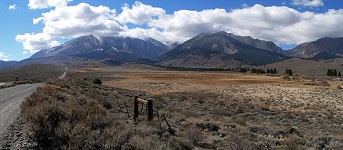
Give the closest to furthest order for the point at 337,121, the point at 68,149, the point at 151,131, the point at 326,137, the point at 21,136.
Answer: the point at 68,149, the point at 21,136, the point at 151,131, the point at 326,137, the point at 337,121

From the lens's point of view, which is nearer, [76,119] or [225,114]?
[76,119]

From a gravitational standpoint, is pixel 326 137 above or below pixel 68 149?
below

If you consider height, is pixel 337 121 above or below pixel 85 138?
below

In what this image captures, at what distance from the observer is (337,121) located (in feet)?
81.8

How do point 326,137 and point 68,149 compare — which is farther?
point 326,137

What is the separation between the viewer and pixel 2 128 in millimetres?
12500

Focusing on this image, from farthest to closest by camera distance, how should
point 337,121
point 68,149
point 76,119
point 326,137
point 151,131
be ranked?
1. point 337,121
2. point 326,137
3. point 151,131
4. point 76,119
5. point 68,149

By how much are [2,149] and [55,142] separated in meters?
1.39

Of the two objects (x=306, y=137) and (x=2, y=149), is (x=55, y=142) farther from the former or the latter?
(x=306, y=137)

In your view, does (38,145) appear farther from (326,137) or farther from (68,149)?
(326,137)

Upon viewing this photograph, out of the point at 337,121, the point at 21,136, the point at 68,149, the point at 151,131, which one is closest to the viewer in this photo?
the point at 68,149

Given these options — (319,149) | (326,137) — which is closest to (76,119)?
(319,149)

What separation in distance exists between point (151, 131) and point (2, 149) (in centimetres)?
541

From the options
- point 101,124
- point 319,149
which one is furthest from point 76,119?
point 319,149
